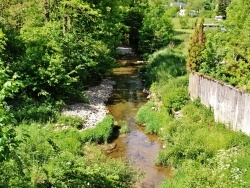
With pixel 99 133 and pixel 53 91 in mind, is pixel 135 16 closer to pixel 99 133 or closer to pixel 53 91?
pixel 53 91

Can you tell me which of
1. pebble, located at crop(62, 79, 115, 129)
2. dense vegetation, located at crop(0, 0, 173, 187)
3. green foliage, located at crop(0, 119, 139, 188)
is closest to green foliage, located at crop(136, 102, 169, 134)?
dense vegetation, located at crop(0, 0, 173, 187)

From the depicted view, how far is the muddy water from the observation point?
A: 1358cm

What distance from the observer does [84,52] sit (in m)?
22.6

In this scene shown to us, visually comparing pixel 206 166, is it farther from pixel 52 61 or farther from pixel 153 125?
pixel 52 61

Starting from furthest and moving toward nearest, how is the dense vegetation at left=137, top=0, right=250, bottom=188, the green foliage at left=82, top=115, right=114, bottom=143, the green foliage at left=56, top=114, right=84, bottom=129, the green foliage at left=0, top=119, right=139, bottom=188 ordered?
the green foliage at left=56, top=114, right=84, bottom=129, the green foliage at left=82, top=115, right=114, bottom=143, the dense vegetation at left=137, top=0, right=250, bottom=188, the green foliage at left=0, top=119, right=139, bottom=188

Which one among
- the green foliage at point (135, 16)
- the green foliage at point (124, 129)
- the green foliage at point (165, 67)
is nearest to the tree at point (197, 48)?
the green foliage at point (165, 67)

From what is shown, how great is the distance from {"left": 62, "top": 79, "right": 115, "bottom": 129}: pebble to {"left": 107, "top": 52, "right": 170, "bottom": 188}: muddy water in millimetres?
650

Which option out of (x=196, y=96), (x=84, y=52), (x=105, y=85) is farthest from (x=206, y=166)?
(x=105, y=85)

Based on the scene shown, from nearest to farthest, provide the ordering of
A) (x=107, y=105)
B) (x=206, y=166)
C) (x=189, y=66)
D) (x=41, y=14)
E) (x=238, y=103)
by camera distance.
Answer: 1. (x=206, y=166)
2. (x=238, y=103)
3. (x=189, y=66)
4. (x=107, y=105)
5. (x=41, y=14)

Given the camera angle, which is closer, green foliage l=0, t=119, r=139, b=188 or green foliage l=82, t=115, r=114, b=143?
green foliage l=0, t=119, r=139, b=188

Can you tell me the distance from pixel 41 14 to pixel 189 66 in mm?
11975

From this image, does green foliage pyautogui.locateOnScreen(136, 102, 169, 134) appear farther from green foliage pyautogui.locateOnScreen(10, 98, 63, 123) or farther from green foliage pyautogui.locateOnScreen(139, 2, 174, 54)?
green foliage pyautogui.locateOnScreen(139, 2, 174, 54)

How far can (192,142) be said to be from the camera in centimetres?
1361

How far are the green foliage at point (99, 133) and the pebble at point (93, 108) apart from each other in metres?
0.64
